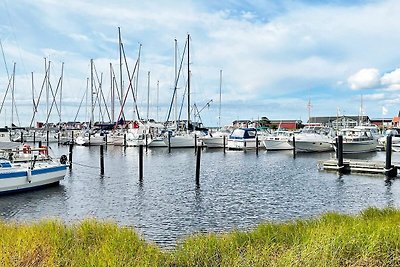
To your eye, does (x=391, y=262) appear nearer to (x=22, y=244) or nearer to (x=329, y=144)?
(x=22, y=244)

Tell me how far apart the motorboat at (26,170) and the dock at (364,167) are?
22702mm

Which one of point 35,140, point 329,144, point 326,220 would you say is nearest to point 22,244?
point 326,220

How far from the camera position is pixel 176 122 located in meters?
78.4

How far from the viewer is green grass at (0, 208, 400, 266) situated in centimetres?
851

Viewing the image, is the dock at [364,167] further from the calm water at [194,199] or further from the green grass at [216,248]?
the green grass at [216,248]

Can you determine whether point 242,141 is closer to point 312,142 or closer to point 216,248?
point 312,142

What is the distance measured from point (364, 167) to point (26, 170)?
2625 cm

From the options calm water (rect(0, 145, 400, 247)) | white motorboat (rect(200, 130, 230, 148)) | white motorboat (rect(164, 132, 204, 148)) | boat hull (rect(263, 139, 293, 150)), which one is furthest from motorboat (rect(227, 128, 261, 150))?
calm water (rect(0, 145, 400, 247))

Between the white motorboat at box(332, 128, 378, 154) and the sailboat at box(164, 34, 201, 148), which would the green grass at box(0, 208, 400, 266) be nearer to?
the white motorboat at box(332, 128, 378, 154)

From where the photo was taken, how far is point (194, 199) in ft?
82.1

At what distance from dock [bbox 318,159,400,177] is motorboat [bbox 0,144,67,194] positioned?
22.7m

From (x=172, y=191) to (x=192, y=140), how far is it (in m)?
44.0

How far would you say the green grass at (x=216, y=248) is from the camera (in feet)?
27.9

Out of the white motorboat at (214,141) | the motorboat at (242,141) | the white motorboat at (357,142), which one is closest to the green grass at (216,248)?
the white motorboat at (357,142)
